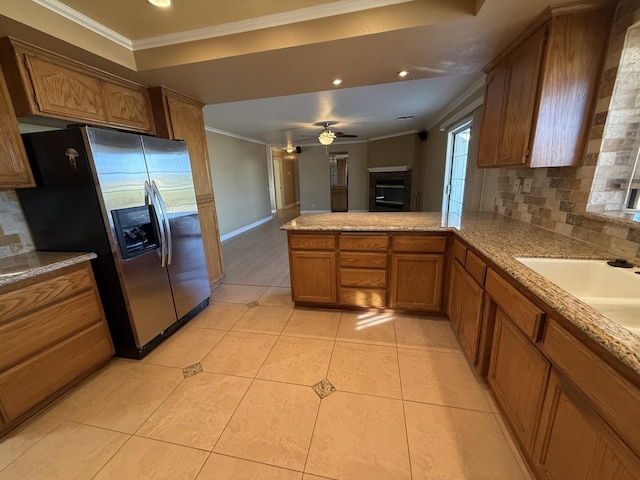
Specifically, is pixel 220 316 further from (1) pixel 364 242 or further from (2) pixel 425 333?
(2) pixel 425 333

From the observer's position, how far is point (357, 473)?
3.93ft

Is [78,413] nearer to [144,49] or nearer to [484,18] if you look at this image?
[144,49]

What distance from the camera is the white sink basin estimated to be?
1.03 meters

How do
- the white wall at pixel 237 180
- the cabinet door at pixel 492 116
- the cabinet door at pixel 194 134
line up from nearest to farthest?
the cabinet door at pixel 492 116 → the cabinet door at pixel 194 134 → the white wall at pixel 237 180

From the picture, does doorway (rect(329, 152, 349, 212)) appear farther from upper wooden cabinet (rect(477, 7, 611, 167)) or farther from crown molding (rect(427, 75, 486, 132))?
upper wooden cabinet (rect(477, 7, 611, 167))

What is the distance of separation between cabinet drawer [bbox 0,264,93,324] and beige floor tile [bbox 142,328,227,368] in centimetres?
74

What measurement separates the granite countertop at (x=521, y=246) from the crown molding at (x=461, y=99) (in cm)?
160

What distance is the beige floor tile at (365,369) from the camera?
1673mm

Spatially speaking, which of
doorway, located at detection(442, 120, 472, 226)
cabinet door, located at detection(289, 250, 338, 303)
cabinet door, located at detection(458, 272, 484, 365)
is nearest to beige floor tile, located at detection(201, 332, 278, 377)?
cabinet door, located at detection(289, 250, 338, 303)

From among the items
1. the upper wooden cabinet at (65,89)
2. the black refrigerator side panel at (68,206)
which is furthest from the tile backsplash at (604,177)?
the upper wooden cabinet at (65,89)

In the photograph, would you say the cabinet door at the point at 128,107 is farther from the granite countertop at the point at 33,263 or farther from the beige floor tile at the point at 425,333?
the beige floor tile at the point at 425,333


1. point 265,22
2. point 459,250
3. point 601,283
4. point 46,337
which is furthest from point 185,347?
point 601,283

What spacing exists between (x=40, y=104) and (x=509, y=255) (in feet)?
9.87

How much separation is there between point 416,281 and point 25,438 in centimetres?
278
